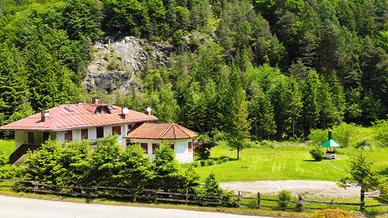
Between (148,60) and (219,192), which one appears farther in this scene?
(148,60)

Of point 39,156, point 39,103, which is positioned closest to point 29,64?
point 39,103

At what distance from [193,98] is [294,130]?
69.1 feet

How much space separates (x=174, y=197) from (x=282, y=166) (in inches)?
890

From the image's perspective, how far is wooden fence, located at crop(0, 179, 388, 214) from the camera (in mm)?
27672

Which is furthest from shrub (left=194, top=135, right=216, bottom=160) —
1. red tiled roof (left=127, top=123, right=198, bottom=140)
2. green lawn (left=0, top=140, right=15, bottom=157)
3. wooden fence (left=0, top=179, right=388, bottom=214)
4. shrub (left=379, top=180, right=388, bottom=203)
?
A: shrub (left=379, top=180, right=388, bottom=203)

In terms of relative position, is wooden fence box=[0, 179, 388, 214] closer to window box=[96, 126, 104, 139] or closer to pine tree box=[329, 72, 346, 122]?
window box=[96, 126, 104, 139]

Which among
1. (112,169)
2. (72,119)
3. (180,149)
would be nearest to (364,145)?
(180,149)

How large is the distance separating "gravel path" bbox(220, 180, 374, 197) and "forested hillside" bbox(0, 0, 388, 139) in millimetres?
20507

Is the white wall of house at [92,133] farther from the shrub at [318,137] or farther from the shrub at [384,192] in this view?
the shrub at [318,137]

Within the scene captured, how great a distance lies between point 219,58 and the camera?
109938 millimetres

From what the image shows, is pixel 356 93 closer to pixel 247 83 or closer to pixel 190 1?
pixel 247 83

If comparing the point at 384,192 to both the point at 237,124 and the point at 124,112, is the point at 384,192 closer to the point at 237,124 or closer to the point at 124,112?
the point at 237,124

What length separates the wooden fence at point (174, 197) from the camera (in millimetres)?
27672

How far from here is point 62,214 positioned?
27.5 m
